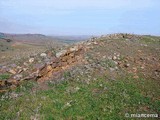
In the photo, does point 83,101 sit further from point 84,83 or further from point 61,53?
point 61,53

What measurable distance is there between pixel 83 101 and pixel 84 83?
1.72m

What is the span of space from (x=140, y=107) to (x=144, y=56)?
5.96 m

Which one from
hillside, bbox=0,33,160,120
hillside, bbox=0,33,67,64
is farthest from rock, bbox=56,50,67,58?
hillside, bbox=0,33,67,64

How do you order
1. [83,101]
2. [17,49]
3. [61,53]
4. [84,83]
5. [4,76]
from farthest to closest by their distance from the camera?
[17,49] → [61,53] → [4,76] → [84,83] → [83,101]

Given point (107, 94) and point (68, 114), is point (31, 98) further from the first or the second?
point (107, 94)

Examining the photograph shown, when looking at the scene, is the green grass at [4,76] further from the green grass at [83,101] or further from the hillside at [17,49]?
the hillside at [17,49]

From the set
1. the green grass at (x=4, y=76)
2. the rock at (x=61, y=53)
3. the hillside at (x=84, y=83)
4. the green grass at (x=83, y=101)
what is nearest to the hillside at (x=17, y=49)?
the rock at (x=61, y=53)

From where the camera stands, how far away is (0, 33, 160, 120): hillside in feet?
49.2

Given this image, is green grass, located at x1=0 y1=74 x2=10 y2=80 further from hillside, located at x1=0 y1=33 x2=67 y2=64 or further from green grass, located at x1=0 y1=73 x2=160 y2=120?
hillside, located at x1=0 y1=33 x2=67 y2=64

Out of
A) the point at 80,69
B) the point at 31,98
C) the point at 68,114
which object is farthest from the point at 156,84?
the point at 31,98

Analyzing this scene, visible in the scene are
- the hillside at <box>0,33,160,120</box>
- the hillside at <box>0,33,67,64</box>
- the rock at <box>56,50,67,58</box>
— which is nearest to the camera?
the hillside at <box>0,33,160,120</box>

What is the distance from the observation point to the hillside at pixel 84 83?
15.0m

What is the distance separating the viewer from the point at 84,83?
56.0 ft

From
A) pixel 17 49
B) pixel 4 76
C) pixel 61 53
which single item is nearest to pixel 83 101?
pixel 61 53
